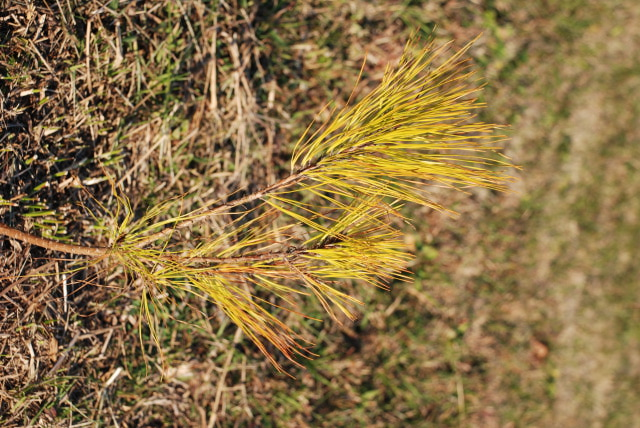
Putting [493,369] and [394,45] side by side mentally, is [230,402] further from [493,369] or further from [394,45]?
[394,45]

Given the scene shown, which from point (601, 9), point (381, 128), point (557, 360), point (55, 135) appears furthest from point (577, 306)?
point (55, 135)

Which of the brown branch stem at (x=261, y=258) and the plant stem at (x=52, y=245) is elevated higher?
the brown branch stem at (x=261, y=258)

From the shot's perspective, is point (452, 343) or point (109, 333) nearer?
point (109, 333)

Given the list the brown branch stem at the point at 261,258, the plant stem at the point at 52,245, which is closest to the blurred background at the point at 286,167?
the plant stem at the point at 52,245

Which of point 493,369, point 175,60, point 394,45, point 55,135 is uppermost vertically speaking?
point 394,45

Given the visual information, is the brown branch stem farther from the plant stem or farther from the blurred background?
the blurred background

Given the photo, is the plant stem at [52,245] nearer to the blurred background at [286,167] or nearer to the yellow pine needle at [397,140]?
the blurred background at [286,167]

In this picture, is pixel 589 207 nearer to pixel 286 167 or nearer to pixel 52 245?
pixel 286 167

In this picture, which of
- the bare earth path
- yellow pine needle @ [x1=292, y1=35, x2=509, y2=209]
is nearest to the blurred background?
the bare earth path
